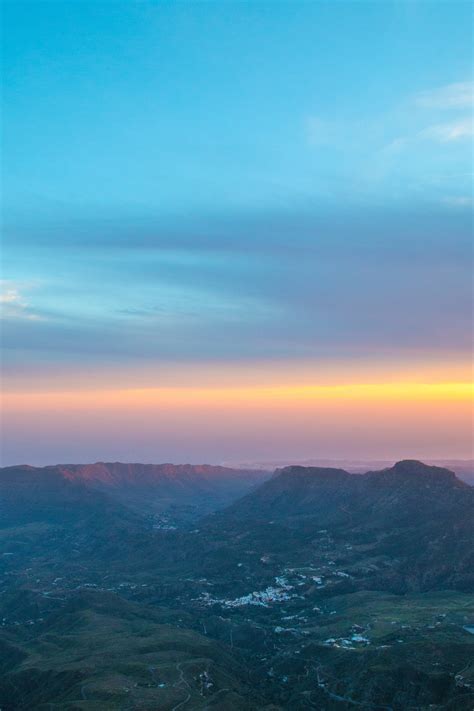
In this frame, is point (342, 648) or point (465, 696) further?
point (342, 648)

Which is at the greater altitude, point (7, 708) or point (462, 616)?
point (462, 616)

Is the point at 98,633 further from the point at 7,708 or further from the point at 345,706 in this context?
the point at 345,706

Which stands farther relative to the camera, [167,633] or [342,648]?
[167,633]

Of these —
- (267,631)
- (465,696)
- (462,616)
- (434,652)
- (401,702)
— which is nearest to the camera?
(465,696)

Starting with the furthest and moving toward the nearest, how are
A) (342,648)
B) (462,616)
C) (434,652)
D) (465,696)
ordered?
1. (462,616)
2. (342,648)
3. (434,652)
4. (465,696)

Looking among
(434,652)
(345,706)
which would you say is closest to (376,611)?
(434,652)

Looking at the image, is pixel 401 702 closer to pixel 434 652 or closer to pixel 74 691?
pixel 434 652

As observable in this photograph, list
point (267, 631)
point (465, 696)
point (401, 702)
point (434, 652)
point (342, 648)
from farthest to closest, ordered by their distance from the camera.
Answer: point (267, 631)
point (342, 648)
point (434, 652)
point (401, 702)
point (465, 696)

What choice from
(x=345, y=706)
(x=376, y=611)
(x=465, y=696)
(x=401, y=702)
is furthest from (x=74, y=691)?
(x=376, y=611)

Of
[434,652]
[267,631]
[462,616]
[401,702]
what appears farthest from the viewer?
[267,631]
